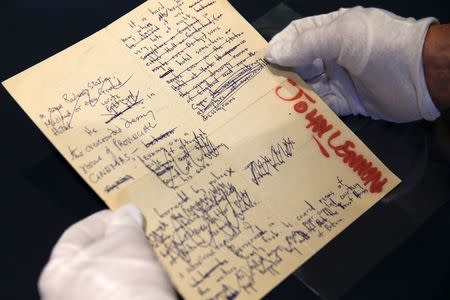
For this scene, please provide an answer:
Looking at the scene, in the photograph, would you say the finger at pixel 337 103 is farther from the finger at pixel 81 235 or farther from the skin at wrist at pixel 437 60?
the finger at pixel 81 235

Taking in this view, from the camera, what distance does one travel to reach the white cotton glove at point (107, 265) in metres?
0.50

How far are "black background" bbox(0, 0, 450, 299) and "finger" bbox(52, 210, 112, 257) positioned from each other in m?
0.07

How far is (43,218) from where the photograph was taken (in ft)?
2.09

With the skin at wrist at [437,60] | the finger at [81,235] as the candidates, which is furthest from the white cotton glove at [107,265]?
the skin at wrist at [437,60]

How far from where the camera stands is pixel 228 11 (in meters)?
0.72

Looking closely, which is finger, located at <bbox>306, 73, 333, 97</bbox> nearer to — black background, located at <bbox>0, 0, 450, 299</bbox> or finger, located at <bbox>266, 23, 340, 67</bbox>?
finger, located at <bbox>266, 23, 340, 67</bbox>

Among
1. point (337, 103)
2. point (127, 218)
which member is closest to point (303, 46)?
point (337, 103)

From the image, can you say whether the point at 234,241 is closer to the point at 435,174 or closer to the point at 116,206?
the point at 116,206

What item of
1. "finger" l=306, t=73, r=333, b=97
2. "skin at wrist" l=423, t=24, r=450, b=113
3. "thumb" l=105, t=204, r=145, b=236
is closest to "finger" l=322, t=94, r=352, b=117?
"finger" l=306, t=73, r=333, b=97

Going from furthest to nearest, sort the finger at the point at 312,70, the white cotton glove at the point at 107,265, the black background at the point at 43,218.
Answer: the finger at the point at 312,70
the black background at the point at 43,218
the white cotton glove at the point at 107,265

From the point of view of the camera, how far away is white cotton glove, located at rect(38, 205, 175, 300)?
50 centimetres

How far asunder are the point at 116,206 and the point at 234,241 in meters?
0.15

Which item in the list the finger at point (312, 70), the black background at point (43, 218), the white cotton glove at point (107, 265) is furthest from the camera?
the finger at point (312, 70)
